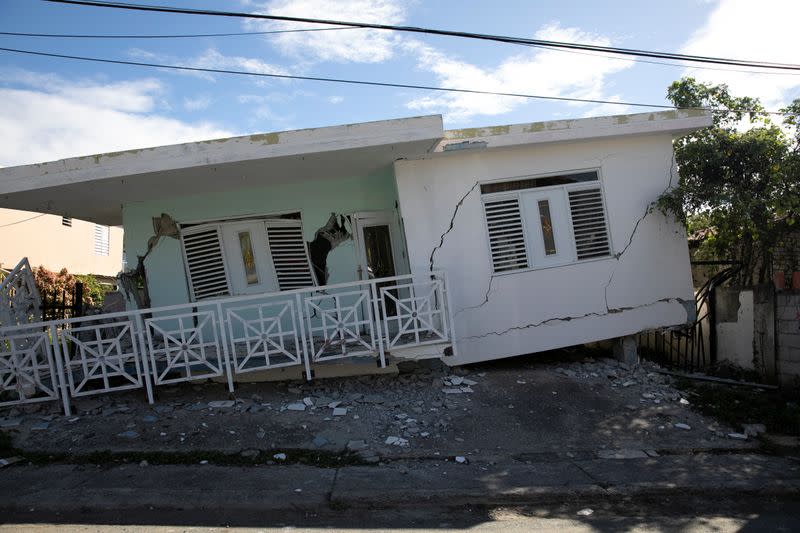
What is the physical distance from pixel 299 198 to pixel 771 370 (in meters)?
7.04

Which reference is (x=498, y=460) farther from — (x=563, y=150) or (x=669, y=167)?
(x=669, y=167)

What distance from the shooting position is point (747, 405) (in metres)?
6.18

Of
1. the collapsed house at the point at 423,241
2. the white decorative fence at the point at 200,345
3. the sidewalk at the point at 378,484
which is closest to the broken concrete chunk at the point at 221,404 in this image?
the white decorative fence at the point at 200,345

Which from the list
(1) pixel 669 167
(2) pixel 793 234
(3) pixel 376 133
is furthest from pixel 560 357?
(3) pixel 376 133

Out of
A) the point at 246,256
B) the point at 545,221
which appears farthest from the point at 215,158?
the point at 545,221

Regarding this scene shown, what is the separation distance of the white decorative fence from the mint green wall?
50 centimetres

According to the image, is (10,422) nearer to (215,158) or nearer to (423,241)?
(215,158)

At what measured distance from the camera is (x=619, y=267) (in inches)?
290

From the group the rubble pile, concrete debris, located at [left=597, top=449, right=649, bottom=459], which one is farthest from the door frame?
concrete debris, located at [left=597, top=449, right=649, bottom=459]

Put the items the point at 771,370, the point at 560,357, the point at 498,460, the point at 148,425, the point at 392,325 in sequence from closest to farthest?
1. the point at 498,460
2. the point at 148,425
3. the point at 771,370
4. the point at 392,325
5. the point at 560,357

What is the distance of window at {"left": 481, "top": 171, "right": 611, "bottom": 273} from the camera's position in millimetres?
7180

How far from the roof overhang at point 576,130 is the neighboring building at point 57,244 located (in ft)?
36.0

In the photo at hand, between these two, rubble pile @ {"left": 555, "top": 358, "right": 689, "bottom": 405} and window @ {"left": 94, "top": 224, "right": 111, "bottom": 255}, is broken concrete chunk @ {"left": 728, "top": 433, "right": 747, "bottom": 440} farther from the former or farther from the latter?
window @ {"left": 94, "top": 224, "right": 111, "bottom": 255}

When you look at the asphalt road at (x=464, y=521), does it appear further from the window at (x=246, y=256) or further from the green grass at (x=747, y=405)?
the window at (x=246, y=256)
